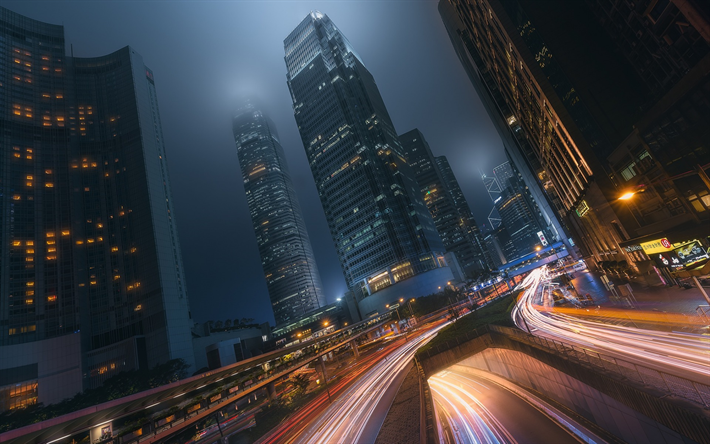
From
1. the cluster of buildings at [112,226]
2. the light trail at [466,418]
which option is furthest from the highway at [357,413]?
the cluster of buildings at [112,226]

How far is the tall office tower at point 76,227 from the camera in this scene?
69688 mm

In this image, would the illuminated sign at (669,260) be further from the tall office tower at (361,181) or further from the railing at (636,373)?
the tall office tower at (361,181)

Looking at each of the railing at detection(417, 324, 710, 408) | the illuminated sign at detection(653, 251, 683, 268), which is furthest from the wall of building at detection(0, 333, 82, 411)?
the illuminated sign at detection(653, 251, 683, 268)

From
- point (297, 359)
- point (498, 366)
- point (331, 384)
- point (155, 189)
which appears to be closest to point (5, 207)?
point (155, 189)

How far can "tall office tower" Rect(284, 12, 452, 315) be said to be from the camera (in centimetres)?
11894

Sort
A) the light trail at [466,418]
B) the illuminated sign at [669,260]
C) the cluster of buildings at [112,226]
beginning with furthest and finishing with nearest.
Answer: the cluster of buildings at [112,226] → the illuminated sign at [669,260] → the light trail at [466,418]

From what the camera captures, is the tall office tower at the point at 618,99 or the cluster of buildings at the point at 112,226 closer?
the tall office tower at the point at 618,99

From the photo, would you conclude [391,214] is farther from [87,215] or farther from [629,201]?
[87,215]

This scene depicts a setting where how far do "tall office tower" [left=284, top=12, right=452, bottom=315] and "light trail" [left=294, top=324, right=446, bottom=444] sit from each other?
82.2 meters

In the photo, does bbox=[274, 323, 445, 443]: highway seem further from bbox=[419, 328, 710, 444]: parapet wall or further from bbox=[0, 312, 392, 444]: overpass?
bbox=[419, 328, 710, 444]: parapet wall

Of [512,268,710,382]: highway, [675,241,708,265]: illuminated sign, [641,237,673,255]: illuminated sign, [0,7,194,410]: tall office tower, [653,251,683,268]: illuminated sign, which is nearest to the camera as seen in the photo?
[512,268,710,382]: highway

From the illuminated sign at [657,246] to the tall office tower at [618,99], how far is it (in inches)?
29.3

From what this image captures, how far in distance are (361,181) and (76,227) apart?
104 meters

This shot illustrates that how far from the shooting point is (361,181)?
12950 cm
